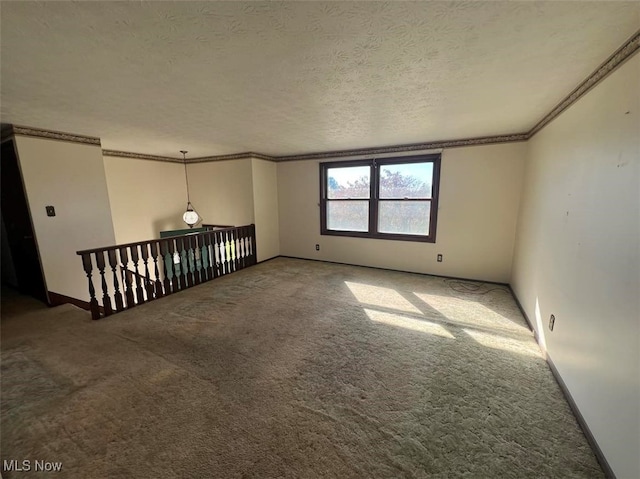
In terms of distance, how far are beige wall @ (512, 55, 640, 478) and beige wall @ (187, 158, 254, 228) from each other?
447 cm

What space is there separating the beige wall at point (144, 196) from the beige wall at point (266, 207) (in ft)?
6.67

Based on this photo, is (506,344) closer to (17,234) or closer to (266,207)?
(266,207)

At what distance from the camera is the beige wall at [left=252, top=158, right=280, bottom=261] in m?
→ 5.07

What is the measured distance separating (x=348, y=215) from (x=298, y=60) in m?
3.53

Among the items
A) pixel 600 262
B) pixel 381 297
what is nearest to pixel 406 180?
pixel 381 297

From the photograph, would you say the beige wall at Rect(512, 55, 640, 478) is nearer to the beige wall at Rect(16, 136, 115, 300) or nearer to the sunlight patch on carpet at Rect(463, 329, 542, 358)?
the sunlight patch on carpet at Rect(463, 329, 542, 358)

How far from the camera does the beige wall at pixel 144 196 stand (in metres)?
4.74

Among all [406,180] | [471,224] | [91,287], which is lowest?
[91,287]

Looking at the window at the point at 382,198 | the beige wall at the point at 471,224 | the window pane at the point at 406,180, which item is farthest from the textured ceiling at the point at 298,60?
the window at the point at 382,198

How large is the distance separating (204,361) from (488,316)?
3028 mm

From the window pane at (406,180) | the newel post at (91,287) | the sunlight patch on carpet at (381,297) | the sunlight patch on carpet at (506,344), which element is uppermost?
the window pane at (406,180)

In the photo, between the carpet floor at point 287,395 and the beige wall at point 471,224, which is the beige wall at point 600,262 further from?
the beige wall at point 471,224

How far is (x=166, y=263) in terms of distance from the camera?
3.86m

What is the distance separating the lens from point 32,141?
3.06m
